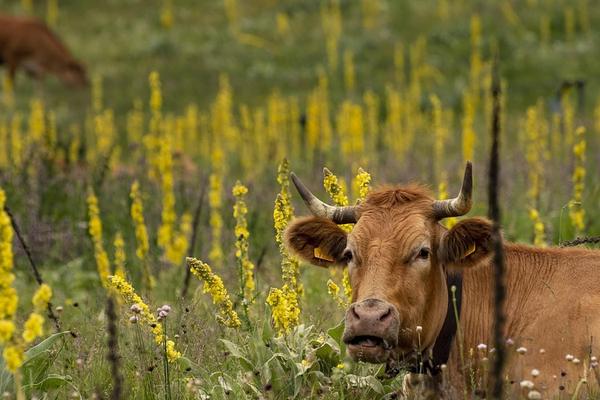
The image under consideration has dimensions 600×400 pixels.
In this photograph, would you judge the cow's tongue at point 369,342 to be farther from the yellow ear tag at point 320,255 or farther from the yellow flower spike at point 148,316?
the yellow ear tag at point 320,255

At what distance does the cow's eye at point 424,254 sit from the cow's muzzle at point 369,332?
540 mm

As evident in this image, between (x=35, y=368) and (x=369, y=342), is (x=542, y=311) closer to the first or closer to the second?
(x=369, y=342)

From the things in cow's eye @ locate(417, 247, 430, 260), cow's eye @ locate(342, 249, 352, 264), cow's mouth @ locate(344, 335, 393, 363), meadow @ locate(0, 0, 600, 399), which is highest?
cow's eye @ locate(417, 247, 430, 260)

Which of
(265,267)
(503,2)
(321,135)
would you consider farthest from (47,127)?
(503,2)

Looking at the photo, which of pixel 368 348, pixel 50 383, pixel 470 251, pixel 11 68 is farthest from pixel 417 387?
pixel 11 68

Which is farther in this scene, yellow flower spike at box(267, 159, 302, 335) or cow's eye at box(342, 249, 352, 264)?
cow's eye at box(342, 249, 352, 264)

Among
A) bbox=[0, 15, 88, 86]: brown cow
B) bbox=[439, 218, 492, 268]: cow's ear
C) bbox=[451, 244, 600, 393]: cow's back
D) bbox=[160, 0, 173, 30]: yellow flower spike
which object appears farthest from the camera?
bbox=[160, 0, 173, 30]: yellow flower spike

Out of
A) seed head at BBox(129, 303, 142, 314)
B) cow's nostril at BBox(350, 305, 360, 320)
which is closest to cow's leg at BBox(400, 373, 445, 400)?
cow's nostril at BBox(350, 305, 360, 320)

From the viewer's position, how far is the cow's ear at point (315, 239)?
18.8 feet

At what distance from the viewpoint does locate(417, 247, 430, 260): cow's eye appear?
5395 millimetres

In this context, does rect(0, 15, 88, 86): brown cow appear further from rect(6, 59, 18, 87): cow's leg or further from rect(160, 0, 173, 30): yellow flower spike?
rect(160, 0, 173, 30): yellow flower spike

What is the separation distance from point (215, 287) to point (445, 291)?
1.29 m

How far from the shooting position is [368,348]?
487cm

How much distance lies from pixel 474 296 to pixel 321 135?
37.6 feet
